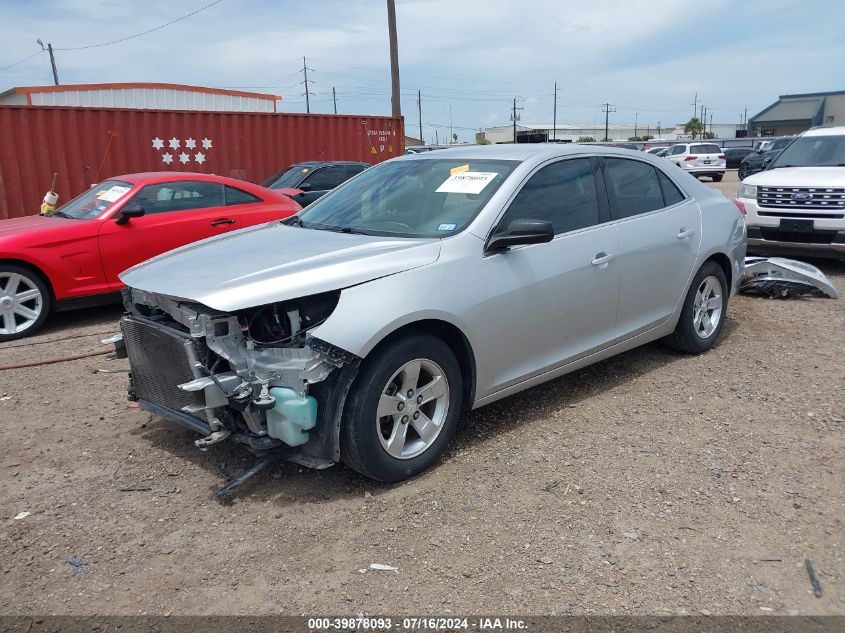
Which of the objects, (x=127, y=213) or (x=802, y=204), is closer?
(x=127, y=213)

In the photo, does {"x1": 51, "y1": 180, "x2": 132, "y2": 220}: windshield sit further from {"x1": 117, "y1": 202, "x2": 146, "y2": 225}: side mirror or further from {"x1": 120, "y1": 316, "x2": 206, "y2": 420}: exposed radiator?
{"x1": 120, "y1": 316, "x2": 206, "y2": 420}: exposed radiator

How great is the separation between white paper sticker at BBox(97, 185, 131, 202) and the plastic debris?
504cm

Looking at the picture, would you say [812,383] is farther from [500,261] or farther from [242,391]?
[242,391]

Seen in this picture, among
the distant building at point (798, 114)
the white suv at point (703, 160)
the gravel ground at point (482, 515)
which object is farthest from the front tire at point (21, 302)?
the distant building at point (798, 114)

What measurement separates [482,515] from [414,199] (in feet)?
6.41

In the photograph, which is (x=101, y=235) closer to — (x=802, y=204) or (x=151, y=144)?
(x=151, y=144)

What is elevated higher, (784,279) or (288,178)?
(288,178)

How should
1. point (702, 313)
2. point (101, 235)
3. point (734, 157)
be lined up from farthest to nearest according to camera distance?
point (734, 157) < point (101, 235) < point (702, 313)

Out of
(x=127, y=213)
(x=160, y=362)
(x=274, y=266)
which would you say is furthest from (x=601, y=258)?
(x=127, y=213)

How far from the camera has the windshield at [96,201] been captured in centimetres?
721

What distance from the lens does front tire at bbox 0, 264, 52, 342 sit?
6.59 m

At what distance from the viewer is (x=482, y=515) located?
3.37 meters

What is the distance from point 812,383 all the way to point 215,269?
4133mm

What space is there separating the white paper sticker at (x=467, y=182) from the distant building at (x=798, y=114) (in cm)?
6818
